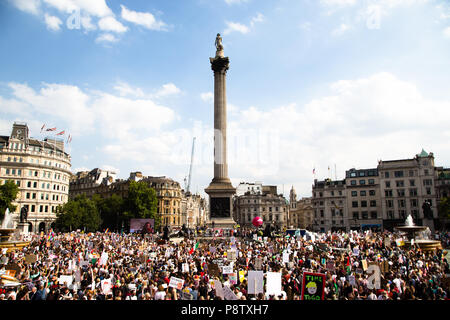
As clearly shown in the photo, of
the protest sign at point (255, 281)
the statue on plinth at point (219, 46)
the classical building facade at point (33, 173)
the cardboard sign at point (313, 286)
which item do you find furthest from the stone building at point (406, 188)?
the classical building facade at point (33, 173)

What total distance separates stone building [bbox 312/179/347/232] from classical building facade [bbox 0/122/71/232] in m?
71.8

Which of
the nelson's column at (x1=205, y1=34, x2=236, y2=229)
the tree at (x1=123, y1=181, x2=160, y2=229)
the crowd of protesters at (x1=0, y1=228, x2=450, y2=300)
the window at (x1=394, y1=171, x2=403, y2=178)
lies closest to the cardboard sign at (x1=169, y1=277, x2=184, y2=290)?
the crowd of protesters at (x1=0, y1=228, x2=450, y2=300)

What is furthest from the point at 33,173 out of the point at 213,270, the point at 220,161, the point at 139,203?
the point at 213,270

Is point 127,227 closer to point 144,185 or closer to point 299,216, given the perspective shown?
point 144,185

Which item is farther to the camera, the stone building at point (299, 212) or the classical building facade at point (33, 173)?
the stone building at point (299, 212)

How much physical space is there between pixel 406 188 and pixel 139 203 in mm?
67227

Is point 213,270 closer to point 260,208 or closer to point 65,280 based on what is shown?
point 65,280

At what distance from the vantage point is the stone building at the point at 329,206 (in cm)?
8719

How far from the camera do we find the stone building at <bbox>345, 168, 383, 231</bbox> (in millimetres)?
82438

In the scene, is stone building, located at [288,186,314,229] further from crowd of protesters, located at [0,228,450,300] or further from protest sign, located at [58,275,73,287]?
protest sign, located at [58,275,73,287]

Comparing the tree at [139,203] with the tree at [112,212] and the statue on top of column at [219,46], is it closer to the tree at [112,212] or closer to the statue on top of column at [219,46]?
the tree at [112,212]

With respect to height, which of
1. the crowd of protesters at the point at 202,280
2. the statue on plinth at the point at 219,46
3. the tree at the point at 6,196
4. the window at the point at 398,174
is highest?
the statue on plinth at the point at 219,46

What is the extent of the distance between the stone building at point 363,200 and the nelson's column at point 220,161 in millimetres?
52268

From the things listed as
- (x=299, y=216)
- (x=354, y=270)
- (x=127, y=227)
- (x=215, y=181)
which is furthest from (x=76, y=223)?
(x=299, y=216)
